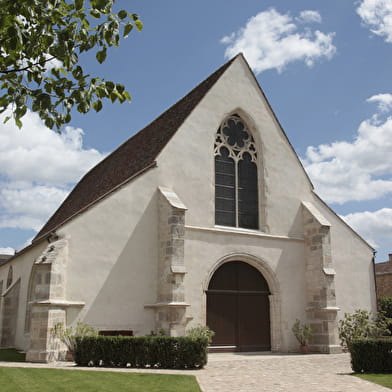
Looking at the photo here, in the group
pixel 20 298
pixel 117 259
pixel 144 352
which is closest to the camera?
pixel 144 352

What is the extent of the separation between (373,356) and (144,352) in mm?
5594

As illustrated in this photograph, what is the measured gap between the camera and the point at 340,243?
2092 centimetres

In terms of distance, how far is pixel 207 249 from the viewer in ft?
56.8

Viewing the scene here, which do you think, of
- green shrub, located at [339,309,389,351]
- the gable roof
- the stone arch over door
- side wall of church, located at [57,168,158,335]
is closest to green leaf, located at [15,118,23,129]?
side wall of church, located at [57,168,158,335]

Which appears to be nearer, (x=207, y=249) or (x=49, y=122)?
(x=49, y=122)

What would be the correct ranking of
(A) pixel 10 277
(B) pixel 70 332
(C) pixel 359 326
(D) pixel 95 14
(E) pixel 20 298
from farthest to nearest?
(A) pixel 10 277
(E) pixel 20 298
(C) pixel 359 326
(B) pixel 70 332
(D) pixel 95 14

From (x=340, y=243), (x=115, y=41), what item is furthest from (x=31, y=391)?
(x=340, y=243)

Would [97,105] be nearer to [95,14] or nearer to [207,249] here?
[95,14]

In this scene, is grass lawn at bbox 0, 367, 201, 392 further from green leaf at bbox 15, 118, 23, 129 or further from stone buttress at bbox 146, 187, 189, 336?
green leaf at bbox 15, 118, 23, 129

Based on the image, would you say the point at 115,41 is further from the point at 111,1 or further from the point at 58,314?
the point at 58,314

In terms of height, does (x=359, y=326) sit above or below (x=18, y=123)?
below

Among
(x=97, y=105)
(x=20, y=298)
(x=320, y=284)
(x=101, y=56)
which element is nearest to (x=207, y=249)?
(x=320, y=284)

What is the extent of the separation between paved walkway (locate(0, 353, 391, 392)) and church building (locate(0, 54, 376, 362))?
7.61 feet

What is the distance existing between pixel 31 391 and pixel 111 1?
6.55m
